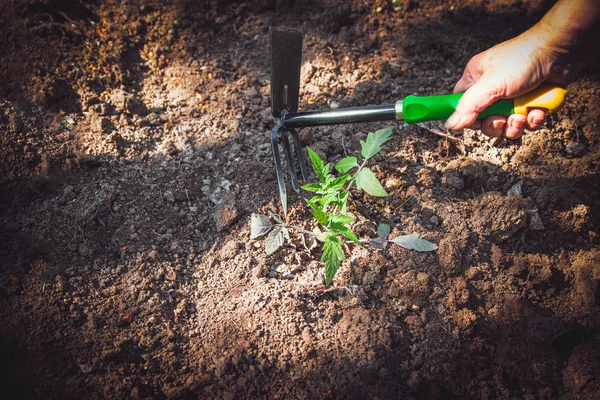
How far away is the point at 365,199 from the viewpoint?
5.74ft

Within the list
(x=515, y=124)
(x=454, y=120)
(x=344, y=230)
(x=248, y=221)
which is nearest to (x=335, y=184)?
(x=344, y=230)

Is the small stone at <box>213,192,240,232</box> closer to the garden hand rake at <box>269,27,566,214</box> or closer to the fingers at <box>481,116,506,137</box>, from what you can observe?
the garden hand rake at <box>269,27,566,214</box>

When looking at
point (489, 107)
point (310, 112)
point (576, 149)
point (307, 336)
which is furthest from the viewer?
point (576, 149)

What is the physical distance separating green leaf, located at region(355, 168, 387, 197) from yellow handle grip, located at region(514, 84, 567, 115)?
645 millimetres

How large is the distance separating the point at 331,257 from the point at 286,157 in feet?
1.98

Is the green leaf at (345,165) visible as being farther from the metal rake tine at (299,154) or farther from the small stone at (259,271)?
the small stone at (259,271)

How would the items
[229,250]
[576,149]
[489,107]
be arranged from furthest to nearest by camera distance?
[576,149]
[229,250]
[489,107]

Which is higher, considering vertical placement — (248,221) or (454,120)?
(454,120)

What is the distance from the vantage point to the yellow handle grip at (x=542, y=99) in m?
1.49

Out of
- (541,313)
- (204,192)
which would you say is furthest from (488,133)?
(204,192)

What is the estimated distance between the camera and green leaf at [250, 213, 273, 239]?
5.26 feet

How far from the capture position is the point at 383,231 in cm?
161

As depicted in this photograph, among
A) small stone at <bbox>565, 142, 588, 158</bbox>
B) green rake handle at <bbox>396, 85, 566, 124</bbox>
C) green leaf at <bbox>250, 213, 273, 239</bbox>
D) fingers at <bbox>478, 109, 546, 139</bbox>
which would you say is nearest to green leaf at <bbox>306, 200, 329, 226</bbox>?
green leaf at <bbox>250, 213, 273, 239</bbox>

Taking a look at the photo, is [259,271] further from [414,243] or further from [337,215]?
[414,243]
